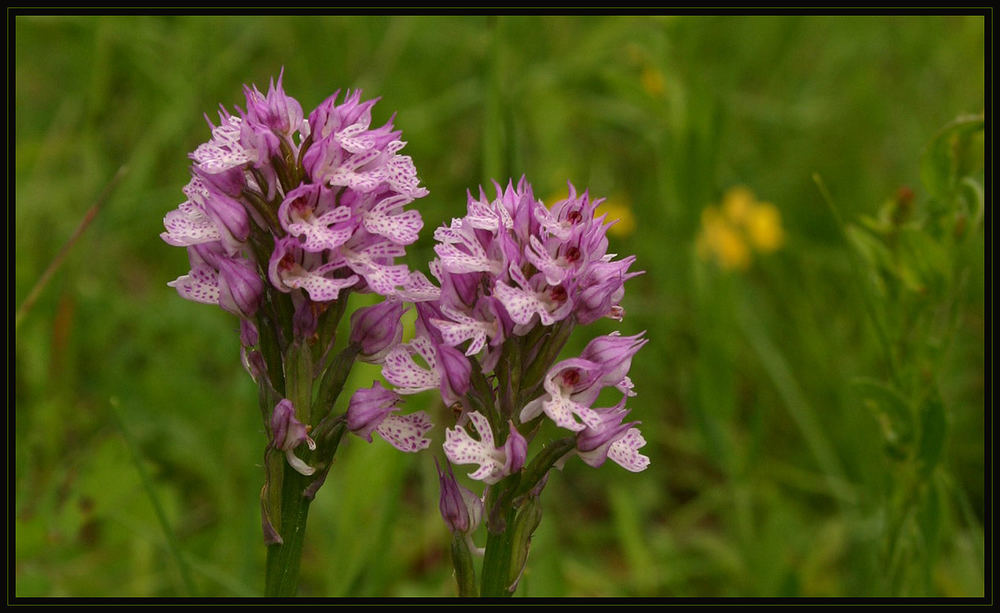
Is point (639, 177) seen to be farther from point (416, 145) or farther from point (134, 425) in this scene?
point (134, 425)

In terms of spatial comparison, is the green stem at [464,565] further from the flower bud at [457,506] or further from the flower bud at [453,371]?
the flower bud at [453,371]

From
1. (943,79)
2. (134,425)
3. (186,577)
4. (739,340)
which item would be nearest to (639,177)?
(739,340)

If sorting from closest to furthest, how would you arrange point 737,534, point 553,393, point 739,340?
point 553,393, point 737,534, point 739,340

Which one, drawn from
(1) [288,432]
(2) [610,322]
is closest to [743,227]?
(2) [610,322]

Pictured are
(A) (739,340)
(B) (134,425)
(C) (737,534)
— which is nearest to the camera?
(C) (737,534)

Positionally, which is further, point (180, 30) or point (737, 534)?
point (180, 30)

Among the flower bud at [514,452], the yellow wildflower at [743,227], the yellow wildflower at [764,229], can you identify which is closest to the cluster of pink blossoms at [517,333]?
the flower bud at [514,452]

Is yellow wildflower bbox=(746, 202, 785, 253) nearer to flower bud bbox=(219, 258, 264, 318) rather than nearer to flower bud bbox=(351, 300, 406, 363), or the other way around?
flower bud bbox=(351, 300, 406, 363)

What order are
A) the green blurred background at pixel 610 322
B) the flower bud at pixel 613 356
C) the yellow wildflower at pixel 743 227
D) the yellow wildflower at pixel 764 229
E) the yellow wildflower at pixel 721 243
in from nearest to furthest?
1. the flower bud at pixel 613 356
2. the green blurred background at pixel 610 322
3. the yellow wildflower at pixel 721 243
4. the yellow wildflower at pixel 743 227
5. the yellow wildflower at pixel 764 229
